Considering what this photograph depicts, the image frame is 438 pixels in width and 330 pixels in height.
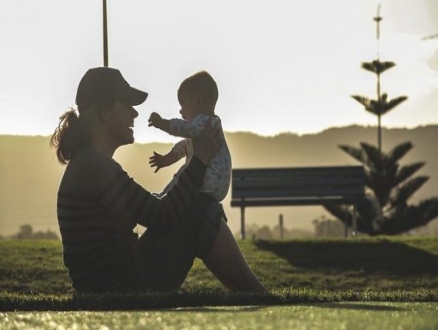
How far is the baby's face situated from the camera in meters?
6.49

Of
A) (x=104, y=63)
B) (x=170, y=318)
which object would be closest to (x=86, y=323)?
(x=170, y=318)

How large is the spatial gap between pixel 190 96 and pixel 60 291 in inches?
259

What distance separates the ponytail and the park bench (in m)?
13.7

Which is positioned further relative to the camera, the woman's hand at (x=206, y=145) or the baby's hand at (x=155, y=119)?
the baby's hand at (x=155, y=119)

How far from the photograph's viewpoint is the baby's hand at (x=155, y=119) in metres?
6.13

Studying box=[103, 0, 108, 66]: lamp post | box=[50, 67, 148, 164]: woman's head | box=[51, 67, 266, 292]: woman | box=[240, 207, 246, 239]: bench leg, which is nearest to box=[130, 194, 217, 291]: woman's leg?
box=[51, 67, 266, 292]: woman

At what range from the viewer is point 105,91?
224 inches

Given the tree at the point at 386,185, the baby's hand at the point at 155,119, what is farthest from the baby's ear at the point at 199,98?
the tree at the point at 386,185

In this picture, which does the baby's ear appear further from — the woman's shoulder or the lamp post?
the lamp post

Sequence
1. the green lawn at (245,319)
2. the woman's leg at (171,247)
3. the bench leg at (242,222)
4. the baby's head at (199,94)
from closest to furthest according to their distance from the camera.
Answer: the green lawn at (245,319) → the woman's leg at (171,247) → the baby's head at (199,94) → the bench leg at (242,222)

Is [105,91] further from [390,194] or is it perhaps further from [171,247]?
[390,194]

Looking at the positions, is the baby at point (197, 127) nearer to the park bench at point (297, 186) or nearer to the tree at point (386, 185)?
the park bench at point (297, 186)

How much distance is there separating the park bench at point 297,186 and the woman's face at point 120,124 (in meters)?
13.7

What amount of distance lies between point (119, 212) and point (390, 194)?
35.5 meters
